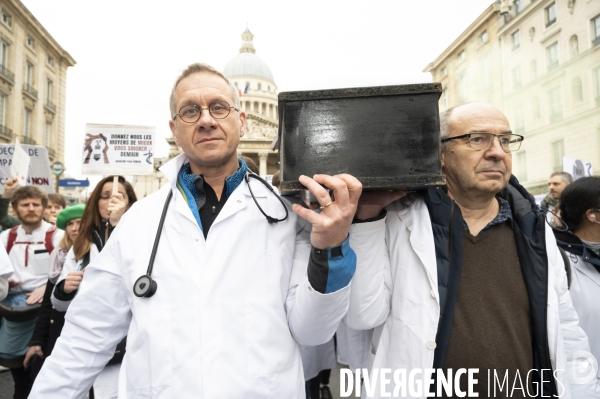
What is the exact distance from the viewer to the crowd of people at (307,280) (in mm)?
1234

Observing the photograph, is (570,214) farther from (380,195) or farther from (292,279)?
(292,279)

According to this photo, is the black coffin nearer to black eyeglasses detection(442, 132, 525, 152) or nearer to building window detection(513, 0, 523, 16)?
black eyeglasses detection(442, 132, 525, 152)

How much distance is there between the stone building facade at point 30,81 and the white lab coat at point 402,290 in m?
26.9

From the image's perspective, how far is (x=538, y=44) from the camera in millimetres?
12828

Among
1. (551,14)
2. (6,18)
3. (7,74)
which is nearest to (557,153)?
(551,14)

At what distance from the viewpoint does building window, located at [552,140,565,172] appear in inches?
527

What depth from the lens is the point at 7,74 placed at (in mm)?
22609

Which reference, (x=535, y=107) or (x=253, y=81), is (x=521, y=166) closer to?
(x=535, y=107)

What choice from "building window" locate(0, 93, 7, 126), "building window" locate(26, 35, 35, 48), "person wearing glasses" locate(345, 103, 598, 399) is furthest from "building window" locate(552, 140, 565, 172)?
"building window" locate(26, 35, 35, 48)

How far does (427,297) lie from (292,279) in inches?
20.3

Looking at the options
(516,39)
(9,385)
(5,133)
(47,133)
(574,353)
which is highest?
(47,133)

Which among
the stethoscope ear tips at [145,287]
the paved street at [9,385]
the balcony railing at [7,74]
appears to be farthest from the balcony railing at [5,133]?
the stethoscope ear tips at [145,287]

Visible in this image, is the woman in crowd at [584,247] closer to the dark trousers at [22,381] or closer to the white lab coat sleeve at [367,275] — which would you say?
the white lab coat sleeve at [367,275]

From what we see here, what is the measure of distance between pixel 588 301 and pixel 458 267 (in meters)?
1.06
